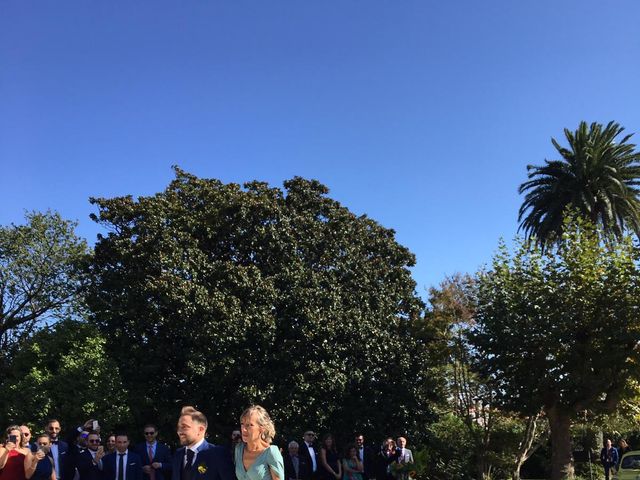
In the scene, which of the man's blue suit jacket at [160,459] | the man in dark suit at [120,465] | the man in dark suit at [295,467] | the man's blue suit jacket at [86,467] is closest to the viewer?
the man in dark suit at [120,465]

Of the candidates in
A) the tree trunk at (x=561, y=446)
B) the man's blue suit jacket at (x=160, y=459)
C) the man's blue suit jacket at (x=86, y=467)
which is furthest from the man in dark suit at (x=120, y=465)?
the tree trunk at (x=561, y=446)

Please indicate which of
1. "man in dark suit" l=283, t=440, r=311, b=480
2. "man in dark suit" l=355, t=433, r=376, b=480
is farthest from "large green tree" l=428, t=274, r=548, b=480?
"man in dark suit" l=283, t=440, r=311, b=480

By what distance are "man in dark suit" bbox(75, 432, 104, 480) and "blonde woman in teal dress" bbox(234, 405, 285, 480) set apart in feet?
16.8

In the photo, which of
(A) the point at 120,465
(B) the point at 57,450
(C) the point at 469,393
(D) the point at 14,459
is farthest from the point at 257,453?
(C) the point at 469,393

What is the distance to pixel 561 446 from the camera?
19.5 metres

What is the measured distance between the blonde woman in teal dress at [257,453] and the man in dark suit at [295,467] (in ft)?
32.4

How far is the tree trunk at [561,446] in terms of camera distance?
19344 mm

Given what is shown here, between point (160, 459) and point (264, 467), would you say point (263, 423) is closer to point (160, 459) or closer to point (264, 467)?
point (264, 467)

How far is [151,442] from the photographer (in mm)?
9266

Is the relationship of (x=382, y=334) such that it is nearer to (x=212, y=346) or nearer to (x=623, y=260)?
(x=212, y=346)

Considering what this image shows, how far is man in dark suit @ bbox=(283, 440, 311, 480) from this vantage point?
1353 cm

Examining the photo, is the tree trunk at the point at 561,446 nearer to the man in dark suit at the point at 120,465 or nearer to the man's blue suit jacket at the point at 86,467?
the man in dark suit at the point at 120,465

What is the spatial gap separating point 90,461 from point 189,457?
471 cm

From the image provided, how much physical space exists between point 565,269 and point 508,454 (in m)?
11.8
